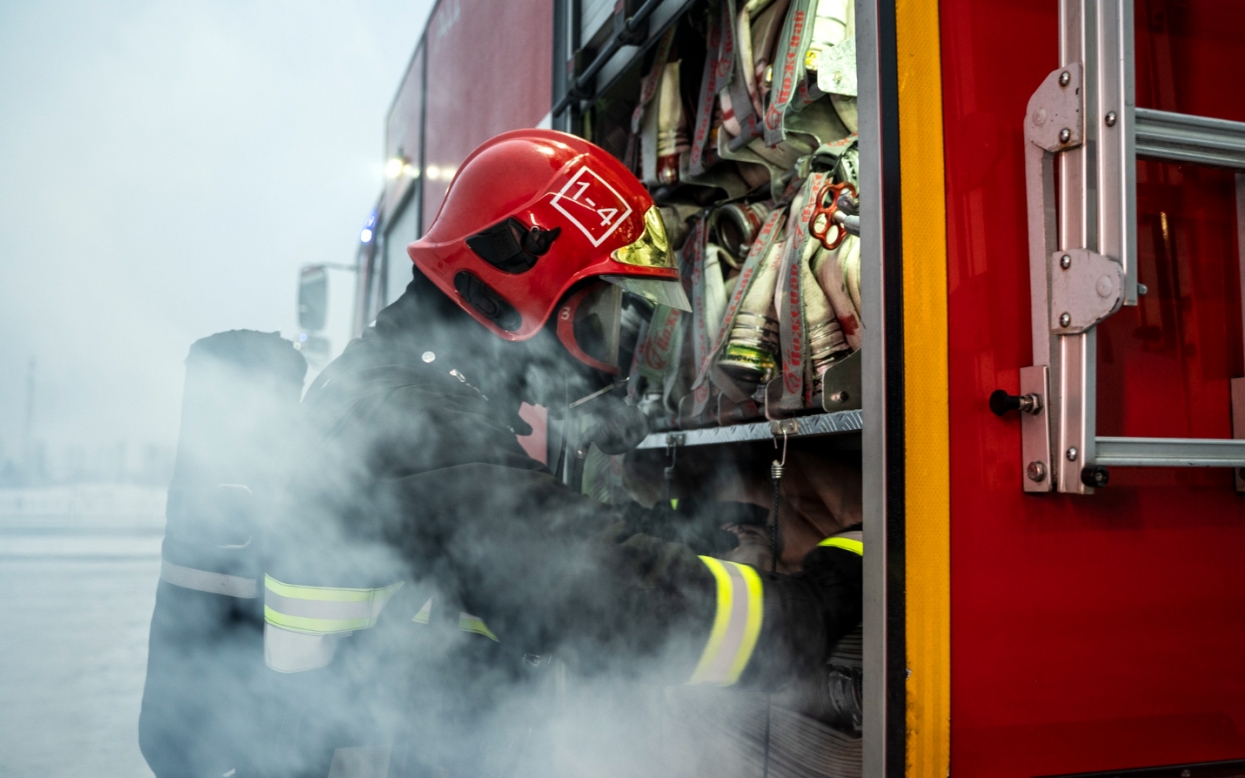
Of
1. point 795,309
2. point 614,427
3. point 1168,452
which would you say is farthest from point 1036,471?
point 614,427

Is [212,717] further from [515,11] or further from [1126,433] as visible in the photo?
[515,11]

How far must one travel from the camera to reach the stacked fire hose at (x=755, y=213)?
1.79 meters

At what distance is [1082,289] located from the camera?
40.4 inches

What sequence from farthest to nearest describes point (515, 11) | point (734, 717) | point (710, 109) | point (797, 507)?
point (515, 11)
point (710, 109)
point (797, 507)
point (734, 717)

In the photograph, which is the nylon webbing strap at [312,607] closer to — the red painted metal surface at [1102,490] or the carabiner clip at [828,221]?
the red painted metal surface at [1102,490]

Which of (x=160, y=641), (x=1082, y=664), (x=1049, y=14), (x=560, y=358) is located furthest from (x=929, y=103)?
(x=160, y=641)

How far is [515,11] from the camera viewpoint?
330cm

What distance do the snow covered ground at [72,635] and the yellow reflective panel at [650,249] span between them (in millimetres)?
1147

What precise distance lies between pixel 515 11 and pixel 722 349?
2.09 metres

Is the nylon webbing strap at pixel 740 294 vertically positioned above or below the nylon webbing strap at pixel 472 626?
above

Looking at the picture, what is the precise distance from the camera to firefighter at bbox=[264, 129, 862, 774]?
4.01 ft

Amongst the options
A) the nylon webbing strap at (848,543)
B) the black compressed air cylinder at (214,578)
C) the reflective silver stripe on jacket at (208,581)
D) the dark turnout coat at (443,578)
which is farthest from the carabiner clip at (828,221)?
the reflective silver stripe on jacket at (208,581)

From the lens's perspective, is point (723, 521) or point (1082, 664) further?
point (723, 521)

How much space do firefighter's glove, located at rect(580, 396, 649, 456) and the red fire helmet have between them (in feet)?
0.48
